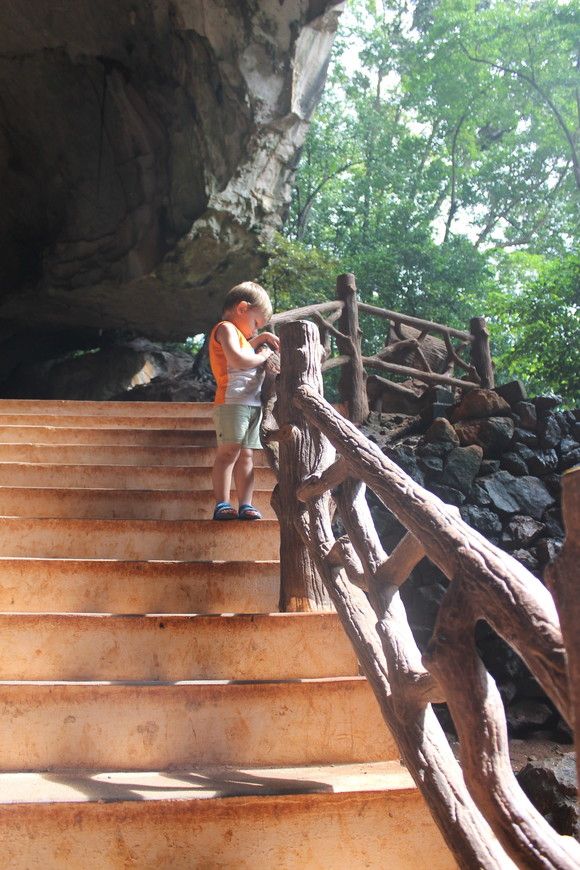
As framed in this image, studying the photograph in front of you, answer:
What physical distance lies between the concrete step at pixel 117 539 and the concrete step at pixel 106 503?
0.89ft

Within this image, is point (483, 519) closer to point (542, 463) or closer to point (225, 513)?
point (542, 463)

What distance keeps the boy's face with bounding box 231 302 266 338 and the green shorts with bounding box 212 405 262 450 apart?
0.38 m

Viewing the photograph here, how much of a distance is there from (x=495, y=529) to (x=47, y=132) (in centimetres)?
755

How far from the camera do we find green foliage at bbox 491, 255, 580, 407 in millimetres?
7215

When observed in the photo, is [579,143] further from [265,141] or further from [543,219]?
[265,141]

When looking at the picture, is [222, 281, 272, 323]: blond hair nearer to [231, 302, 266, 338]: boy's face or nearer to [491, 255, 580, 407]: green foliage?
[231, 302, 266, 338]: boy's face

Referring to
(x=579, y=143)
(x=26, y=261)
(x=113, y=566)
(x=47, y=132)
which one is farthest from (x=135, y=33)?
(x=579, y=143)

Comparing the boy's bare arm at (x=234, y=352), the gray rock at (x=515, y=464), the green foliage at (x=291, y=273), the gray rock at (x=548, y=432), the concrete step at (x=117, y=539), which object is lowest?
the concrete step at (x=117, y=539)

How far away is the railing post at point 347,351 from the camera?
17.6 feet

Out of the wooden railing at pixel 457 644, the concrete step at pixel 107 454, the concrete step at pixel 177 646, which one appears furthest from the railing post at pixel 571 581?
the concrete step at pixel 107 454

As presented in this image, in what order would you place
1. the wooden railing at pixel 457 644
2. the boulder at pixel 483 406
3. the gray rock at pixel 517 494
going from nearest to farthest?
the wooden railing at pixel 457 644
the gray rock at pixel 517 494
the boulder at pixel 483 406

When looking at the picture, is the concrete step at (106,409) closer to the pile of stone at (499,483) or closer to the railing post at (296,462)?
the pile of stone at (499,483)

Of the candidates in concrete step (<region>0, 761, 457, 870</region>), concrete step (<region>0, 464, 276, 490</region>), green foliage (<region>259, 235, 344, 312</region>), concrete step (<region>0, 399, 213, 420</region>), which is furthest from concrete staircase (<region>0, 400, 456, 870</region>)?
green foliage (<region>259, 235, 344, 312</region>)

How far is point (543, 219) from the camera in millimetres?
15859
